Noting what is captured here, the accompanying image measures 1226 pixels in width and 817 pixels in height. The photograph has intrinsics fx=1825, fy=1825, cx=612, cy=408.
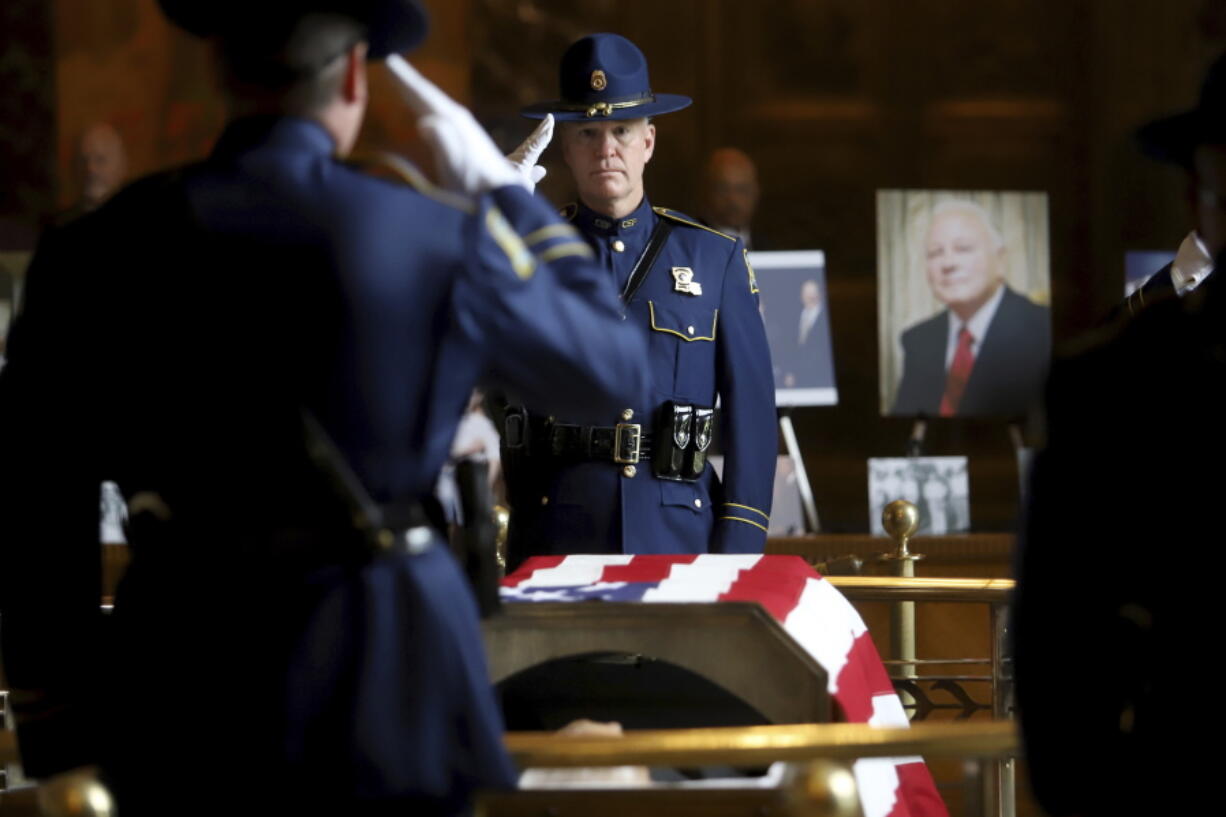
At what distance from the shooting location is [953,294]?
Result: 6273mm

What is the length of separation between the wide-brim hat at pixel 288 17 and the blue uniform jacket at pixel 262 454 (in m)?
0.08

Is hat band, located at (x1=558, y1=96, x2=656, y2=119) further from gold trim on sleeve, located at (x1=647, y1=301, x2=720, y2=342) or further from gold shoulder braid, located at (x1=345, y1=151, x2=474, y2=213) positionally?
gold shoulder braid, located at (x1=345, y1=151, x2=474, y2=213)

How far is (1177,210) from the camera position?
705cm

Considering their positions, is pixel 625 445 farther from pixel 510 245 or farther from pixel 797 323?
pixel 797 323

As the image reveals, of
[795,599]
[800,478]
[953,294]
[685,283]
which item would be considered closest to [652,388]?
[685,283]

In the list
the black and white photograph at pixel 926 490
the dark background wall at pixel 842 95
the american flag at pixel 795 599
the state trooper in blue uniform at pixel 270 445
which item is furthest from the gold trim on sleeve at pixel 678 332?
the dark background wall at pixel 842 95

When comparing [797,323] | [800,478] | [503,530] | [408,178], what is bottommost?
[503,530]

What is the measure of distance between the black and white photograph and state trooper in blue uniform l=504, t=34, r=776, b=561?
7.23ft

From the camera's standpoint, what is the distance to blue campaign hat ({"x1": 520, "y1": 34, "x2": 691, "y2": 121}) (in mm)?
3084

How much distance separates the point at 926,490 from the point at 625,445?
2509mm

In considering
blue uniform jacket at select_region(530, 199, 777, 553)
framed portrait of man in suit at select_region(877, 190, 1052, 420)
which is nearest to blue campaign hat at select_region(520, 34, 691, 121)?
blue uniform jacket at select_region(530, 199, 777, 553)

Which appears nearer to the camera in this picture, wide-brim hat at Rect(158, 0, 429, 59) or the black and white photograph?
wide-brim hat at Rect(158, 0, 429, 59)

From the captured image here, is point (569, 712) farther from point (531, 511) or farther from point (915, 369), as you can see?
point (915, 369)

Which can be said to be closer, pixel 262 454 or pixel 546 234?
pixel 262 454
